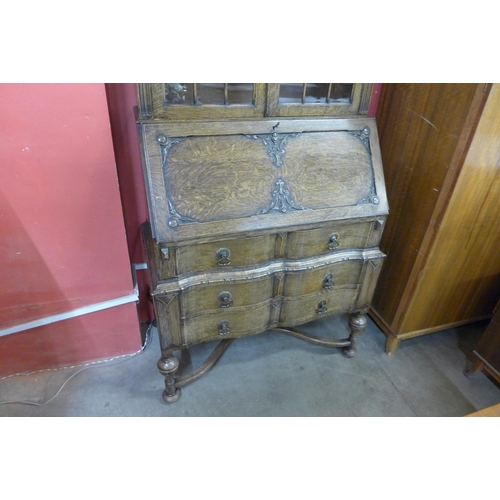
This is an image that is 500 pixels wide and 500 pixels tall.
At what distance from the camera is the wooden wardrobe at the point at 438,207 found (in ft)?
4.34

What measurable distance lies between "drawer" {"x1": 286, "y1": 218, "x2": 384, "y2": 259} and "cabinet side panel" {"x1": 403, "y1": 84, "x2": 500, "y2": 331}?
33cm

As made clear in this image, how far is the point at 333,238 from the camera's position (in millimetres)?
1359

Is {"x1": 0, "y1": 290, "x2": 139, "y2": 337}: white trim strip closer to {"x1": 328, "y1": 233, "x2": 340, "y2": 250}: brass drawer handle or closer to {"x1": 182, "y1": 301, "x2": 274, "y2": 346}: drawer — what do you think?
{"x1": 182, "y1": 301, "x2": 274, "y2": 346}: drawer

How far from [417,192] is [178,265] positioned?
1072 mm

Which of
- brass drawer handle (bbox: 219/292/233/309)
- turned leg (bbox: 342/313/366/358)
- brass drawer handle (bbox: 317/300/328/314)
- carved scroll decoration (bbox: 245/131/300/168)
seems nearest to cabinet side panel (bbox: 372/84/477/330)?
turned leg (bbox: 342/313/366/358)

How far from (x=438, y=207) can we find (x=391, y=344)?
76 centimetres

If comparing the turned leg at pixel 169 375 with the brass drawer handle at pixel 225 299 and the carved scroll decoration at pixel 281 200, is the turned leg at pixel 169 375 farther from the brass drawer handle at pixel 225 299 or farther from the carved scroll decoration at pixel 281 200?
the carved scroll decoration at pixel 281 200

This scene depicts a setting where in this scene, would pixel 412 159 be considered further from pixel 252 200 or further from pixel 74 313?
pixel 74 313

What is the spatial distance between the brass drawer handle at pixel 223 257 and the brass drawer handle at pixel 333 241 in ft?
1.29

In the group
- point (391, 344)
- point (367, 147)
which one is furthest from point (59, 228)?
point (391, 344)

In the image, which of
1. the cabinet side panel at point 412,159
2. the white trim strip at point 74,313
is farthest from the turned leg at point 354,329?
the white trim strip at point 74,313

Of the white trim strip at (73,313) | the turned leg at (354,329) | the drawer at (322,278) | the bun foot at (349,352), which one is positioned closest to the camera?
the drawer at (322,278)

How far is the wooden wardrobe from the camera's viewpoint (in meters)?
1.32

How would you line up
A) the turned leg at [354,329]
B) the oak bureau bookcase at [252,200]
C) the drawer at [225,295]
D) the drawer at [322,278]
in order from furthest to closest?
the turned leg at [354,329]
the drawer at [322,278]
the drawer at [225,295]
the oak bureau bookcase at [252,200]
